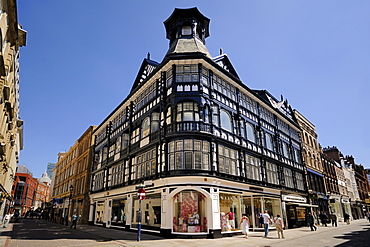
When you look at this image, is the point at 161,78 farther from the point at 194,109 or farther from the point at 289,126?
the point at 289,126

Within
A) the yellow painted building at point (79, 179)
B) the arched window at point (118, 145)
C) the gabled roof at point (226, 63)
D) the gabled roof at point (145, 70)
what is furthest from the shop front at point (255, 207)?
the yellow painted building at point (79, 179)

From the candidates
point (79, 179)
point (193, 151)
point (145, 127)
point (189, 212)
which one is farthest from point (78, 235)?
point (79, 179)

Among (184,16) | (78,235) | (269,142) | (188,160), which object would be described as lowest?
(78,235)

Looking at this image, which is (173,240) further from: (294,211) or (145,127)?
(294,211)

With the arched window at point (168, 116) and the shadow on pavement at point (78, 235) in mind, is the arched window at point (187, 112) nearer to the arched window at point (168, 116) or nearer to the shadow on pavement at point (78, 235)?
the arched window at point (168, 116)

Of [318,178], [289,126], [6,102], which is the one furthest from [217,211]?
[318,178]

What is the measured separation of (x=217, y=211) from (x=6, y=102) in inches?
749

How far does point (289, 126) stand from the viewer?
33.4 meters

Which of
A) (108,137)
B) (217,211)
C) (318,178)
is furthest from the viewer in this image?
(318,178)

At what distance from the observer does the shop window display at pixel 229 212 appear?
17.5 m

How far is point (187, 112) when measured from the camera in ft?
60.4

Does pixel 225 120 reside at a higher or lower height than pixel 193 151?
higher

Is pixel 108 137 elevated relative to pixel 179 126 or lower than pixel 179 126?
elevated

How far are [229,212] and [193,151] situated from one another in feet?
19.2
